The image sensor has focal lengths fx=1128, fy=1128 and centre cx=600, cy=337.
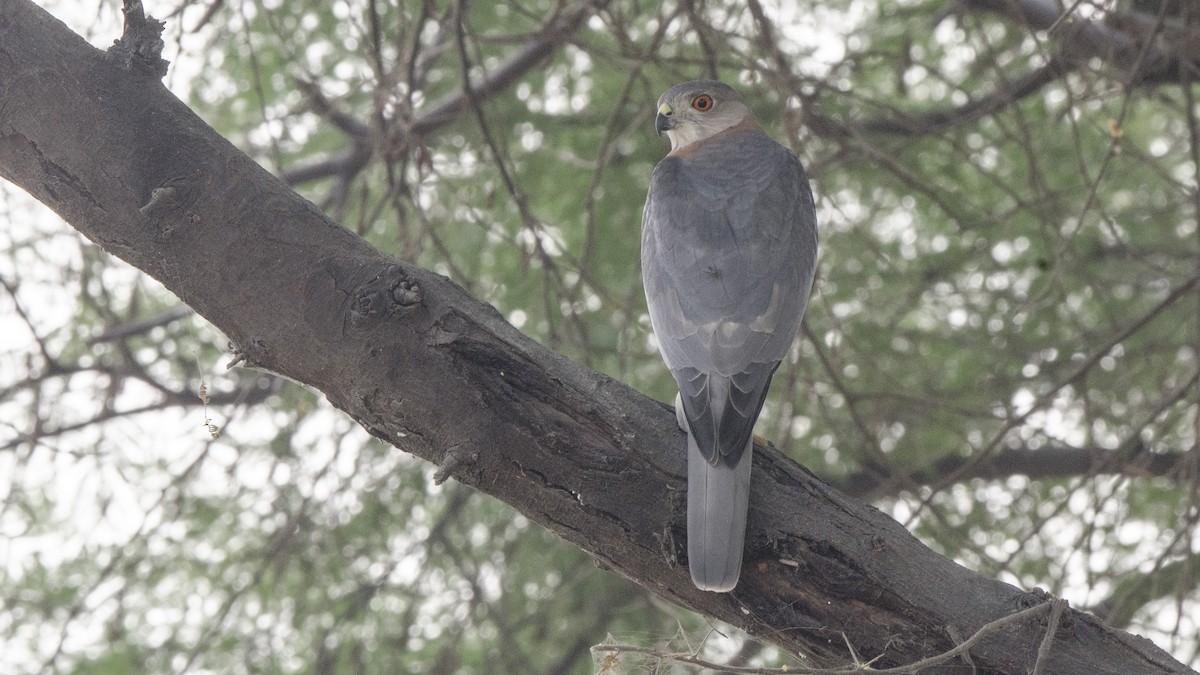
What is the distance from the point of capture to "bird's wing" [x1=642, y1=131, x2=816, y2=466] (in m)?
3.24

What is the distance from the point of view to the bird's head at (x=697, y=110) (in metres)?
4.80

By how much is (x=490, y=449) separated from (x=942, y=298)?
4081 millimetres

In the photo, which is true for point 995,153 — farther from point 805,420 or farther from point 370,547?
point 370,547

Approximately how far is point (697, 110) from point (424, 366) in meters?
2.57

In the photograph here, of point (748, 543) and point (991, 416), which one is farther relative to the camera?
point (991, 416)

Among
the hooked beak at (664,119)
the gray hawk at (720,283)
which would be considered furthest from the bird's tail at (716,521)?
the hooked beak at (664,119)

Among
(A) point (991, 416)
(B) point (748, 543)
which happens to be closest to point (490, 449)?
(B) point (748, 543)

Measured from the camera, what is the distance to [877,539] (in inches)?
109

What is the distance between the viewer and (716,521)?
105 inches

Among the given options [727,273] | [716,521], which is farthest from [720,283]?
[716,521]

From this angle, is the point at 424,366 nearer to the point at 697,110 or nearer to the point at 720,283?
the point at 720,283

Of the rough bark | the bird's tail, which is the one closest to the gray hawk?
the bird's tail

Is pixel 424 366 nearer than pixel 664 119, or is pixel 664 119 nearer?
pixel 424 366

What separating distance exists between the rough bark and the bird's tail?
9cm
